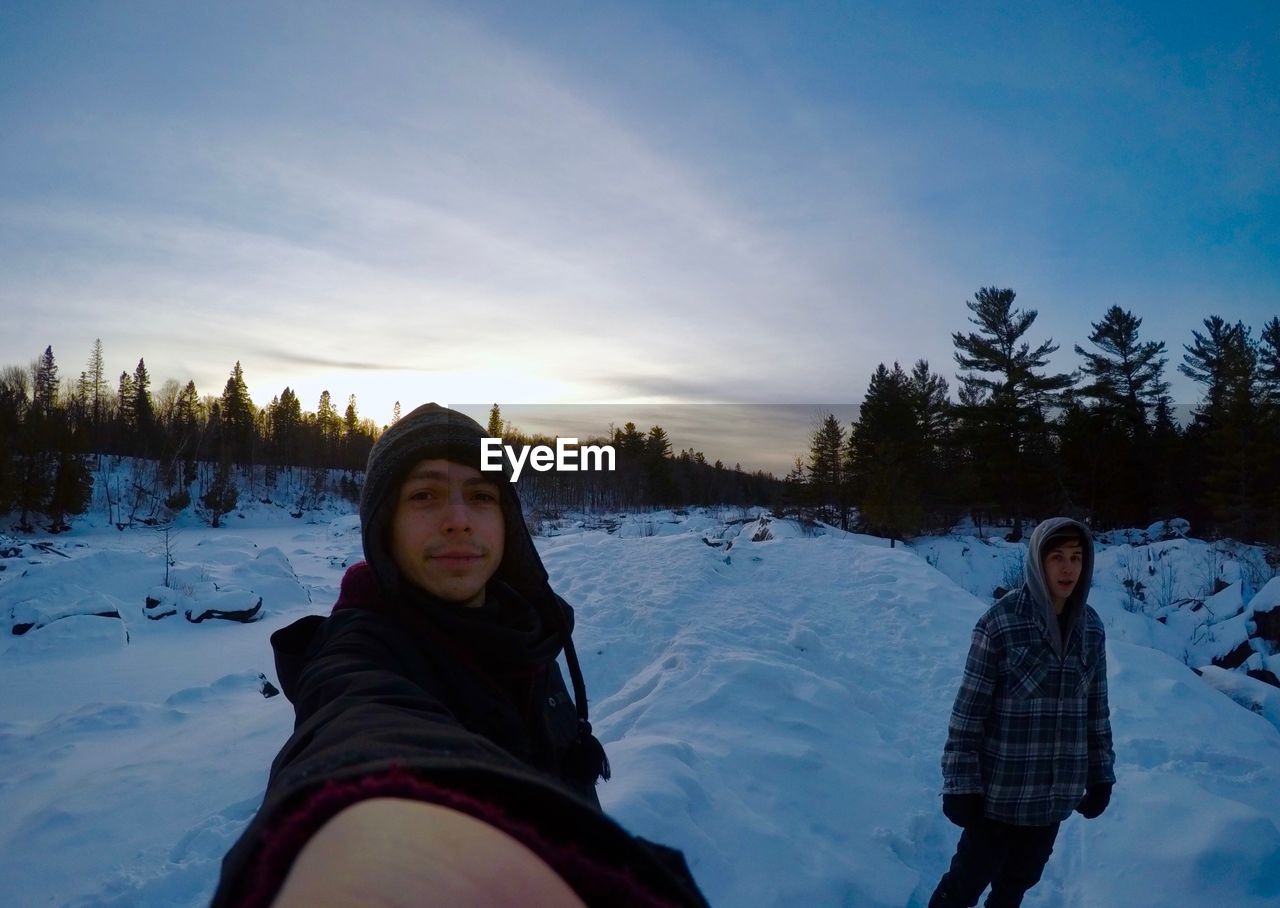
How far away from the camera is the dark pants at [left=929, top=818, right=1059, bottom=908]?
115 inches

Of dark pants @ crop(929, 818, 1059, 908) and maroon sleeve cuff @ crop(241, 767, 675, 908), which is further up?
maroon sleeve cuff @ crop(241, 767, 675, 908)

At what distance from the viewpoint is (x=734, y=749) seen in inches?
176

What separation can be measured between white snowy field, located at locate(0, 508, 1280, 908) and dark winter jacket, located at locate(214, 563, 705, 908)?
2390 mm

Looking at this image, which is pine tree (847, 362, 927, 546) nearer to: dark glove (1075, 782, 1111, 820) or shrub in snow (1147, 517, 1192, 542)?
shrub in snow (1147, 517, 1192, 542)

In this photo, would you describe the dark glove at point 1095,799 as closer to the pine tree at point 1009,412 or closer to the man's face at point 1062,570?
the man's face at point 1062,570

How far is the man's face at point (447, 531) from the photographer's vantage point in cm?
157

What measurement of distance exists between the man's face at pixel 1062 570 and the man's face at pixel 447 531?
281 centimetres

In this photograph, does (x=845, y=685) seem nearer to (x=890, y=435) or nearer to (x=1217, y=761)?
(x=1217, y=761)

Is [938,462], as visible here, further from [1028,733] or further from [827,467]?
[1028,733]

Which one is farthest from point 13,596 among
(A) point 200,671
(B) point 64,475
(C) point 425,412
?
(B) point 64,475

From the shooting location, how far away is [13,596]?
10188mm

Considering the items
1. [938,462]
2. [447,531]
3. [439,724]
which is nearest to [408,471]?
[447,531]

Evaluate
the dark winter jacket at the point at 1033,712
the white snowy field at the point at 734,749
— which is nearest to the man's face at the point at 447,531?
the white snowy field at the point at 734,749
